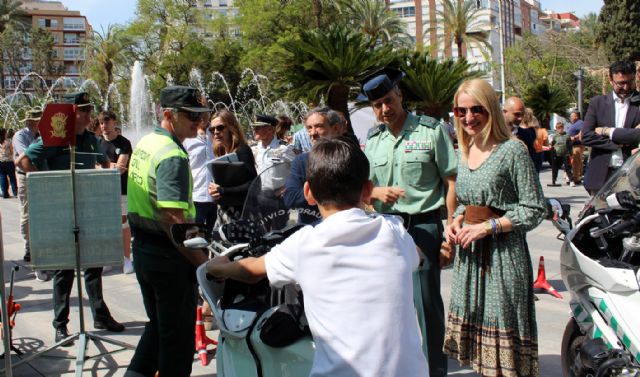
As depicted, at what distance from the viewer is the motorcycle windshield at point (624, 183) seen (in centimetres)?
365

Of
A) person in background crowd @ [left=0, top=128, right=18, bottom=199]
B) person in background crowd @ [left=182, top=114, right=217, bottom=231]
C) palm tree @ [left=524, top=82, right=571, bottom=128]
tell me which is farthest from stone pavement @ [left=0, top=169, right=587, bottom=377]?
palm tree @ [left=524, top=82, right=571, bottom=128]

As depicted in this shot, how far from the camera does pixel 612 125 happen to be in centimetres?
613

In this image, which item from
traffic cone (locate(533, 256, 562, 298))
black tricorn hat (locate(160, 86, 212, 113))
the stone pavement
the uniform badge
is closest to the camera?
black tricorn hat (locate(160, 86, 212, 113))

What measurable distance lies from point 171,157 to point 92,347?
2545 mm

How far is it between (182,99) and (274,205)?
3.50 ft

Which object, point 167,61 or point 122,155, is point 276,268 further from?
point 167,61

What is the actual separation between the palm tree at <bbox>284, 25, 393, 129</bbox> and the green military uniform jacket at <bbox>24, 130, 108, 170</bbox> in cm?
563

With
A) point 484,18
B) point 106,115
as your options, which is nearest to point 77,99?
point 106,115

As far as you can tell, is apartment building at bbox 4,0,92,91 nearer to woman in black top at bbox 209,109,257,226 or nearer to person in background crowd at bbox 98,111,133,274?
person in background crowd at bbox 98,111,133,274

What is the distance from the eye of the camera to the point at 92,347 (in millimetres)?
5496

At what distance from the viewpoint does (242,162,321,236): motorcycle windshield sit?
322 centimetres

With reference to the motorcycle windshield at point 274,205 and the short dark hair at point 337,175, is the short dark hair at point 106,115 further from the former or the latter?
the short dark hair at point 337,175

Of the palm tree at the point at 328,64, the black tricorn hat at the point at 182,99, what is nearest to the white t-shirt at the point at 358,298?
the black tricorn hat at the point at 182,99

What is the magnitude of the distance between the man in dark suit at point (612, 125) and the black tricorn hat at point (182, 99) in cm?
378
